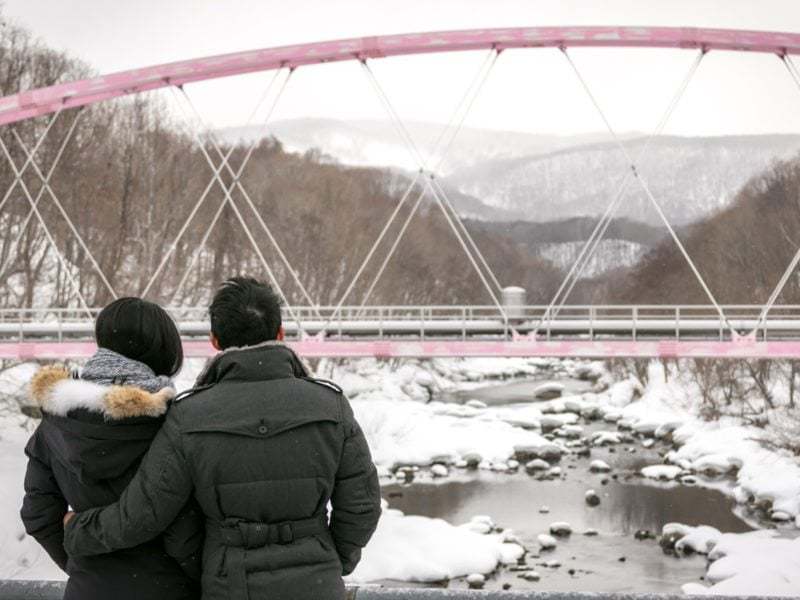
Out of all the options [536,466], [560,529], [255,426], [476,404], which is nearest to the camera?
[255,426]

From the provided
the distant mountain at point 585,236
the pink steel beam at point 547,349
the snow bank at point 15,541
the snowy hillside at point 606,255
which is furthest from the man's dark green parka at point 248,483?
the distant mountain at point 585,236

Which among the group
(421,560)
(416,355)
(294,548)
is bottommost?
(421,560)

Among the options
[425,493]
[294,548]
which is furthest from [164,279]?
[294,548]

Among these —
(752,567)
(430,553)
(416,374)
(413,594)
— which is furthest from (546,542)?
(416,374)

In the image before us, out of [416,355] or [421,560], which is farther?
[421,560]

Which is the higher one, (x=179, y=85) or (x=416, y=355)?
(x=179, y=85)

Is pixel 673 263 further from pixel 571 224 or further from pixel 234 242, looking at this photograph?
pixel 234 242

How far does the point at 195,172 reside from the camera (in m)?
32.3

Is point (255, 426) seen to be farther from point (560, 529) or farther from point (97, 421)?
point (560, 529)

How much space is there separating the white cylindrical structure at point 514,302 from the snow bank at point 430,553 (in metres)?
4.74

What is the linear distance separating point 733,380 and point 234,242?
16.6m

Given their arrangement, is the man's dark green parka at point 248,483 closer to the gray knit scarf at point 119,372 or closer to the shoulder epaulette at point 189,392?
the shoulder epaulette at point 189,392

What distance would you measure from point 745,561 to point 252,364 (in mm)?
15628

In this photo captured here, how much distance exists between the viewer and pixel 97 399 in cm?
249
